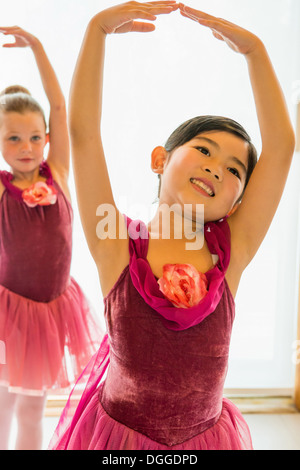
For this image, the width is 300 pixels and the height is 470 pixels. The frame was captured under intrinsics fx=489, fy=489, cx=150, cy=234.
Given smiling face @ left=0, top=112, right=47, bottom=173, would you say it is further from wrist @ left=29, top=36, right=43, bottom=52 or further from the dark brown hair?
the dark brown hair

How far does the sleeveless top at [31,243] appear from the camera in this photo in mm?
1045

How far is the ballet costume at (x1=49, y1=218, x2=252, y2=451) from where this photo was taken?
676 mm

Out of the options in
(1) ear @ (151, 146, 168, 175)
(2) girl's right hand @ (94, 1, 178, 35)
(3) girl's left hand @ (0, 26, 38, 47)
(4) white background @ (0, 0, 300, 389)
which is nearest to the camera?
(2) girl's right hand @ (94, 1, 178, 35)

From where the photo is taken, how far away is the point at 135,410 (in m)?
0.68

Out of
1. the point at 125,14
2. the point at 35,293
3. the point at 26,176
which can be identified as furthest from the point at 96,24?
the point at 35,293

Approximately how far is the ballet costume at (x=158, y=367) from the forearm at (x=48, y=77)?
450 millimetres

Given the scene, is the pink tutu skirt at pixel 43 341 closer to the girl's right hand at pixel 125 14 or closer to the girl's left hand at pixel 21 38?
the girl's left hand at pixel 21 38

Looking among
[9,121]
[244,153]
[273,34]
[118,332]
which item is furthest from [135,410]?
[273,34]

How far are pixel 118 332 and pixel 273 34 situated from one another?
1.02 meters

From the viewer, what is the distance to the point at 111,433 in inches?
27.0

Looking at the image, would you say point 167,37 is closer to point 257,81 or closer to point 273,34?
point 273,34

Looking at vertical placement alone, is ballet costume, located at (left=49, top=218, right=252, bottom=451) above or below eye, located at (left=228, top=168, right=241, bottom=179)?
below

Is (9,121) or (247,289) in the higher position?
(9,121)

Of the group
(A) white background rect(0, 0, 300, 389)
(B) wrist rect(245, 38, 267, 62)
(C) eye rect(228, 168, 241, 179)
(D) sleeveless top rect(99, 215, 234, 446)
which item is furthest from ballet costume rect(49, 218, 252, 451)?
(A) white background rect(0, 0, 300, 389)
